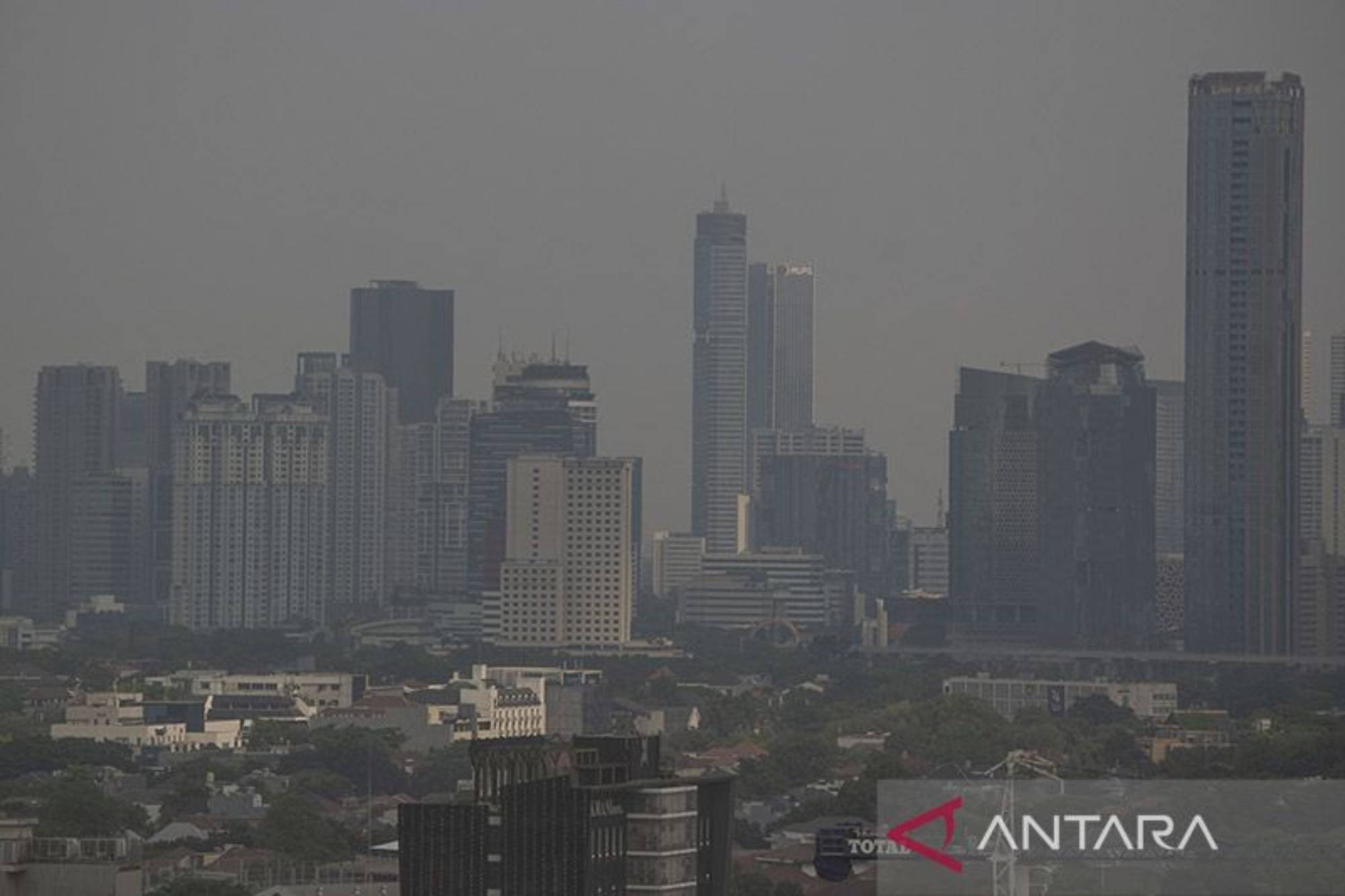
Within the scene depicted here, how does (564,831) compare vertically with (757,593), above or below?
below

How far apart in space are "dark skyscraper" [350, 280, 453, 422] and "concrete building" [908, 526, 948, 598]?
1879cm

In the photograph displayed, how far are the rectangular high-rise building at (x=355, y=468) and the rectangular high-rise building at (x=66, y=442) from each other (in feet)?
21.9

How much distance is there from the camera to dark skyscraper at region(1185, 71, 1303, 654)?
128750 mm

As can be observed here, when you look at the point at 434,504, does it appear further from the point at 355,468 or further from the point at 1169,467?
the point at 1169,467

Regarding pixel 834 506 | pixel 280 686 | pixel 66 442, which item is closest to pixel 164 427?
pixel 66 442

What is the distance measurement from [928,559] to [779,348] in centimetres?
2573

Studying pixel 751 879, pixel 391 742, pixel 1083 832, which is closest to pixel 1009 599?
pixel 391 742

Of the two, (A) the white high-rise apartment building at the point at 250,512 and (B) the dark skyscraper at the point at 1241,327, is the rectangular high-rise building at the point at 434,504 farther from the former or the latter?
(B) the dark skyscraper at the point at 1241,327

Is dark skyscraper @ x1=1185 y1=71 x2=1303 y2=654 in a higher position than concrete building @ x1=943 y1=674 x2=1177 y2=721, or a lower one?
higher

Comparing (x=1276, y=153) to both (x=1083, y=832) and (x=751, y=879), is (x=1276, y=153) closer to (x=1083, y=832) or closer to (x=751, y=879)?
(x=751, y=879)

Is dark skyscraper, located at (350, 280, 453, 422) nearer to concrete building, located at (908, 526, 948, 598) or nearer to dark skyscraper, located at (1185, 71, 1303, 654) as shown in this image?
Result: concrete building, located at (908, 526, 948, 598)

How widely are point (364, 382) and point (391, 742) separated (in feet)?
283

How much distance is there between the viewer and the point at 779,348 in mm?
181250

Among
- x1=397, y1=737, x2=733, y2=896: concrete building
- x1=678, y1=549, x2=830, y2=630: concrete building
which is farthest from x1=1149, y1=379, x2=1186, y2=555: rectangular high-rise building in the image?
x1=397, y1=737, x2=733, y2=896: concrete building
